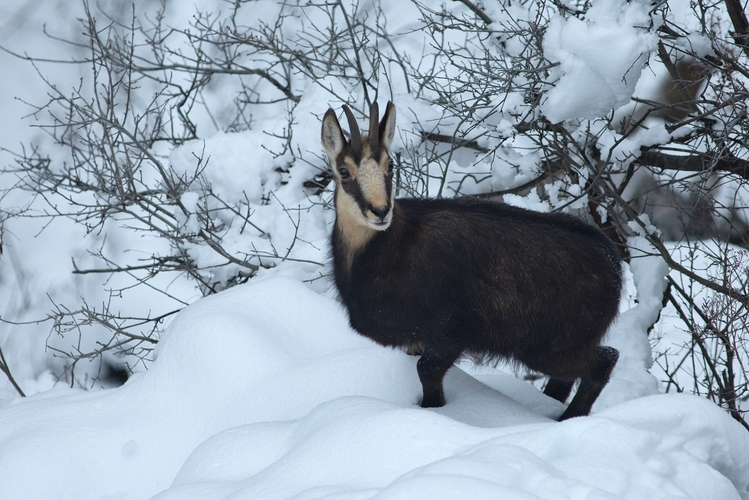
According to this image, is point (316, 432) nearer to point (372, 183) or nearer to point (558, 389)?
point (372, 183)

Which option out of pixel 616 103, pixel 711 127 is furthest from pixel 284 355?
pixel 711 127

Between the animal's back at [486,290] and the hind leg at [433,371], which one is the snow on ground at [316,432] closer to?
the hind leg at [433,371]

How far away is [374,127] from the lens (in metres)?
4.05

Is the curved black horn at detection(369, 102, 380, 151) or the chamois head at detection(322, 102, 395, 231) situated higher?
the curved black horn at detection(369, 102, 380, 151)

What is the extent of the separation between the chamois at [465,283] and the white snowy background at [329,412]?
33 centimetres

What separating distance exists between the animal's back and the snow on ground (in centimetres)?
39

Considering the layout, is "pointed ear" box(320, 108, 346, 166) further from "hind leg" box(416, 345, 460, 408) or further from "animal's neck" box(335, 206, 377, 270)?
"hind leg" box(416, 345, 460, 408)

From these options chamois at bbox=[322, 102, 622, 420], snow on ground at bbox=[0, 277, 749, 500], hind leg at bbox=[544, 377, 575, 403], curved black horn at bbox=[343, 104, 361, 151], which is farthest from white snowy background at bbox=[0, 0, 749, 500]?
curved black horn at bbox=[343, 104, 361, 151]

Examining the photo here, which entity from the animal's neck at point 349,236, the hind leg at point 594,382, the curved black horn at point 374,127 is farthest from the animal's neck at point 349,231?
the hind leg at point 594,382

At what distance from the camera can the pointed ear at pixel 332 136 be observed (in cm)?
→ 413

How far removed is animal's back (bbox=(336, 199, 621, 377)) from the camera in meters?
4.00

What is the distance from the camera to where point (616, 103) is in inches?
176

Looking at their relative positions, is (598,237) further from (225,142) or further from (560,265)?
(225,142)

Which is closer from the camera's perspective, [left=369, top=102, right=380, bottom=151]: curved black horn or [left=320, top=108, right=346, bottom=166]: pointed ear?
[left=369, top=102, right=380, bottom=151]: curved black horn
